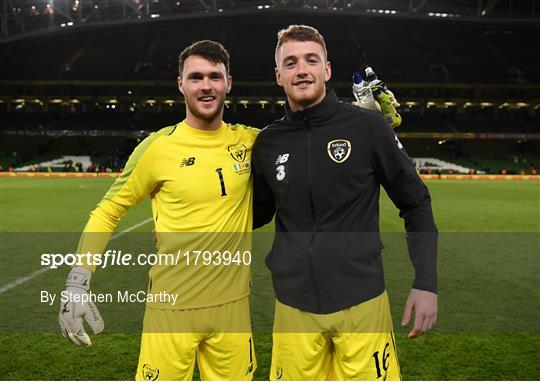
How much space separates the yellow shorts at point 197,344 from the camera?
2.49 metres

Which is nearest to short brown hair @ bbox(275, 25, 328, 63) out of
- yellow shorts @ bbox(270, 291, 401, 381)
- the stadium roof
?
yellow shorts @ bbox(270, 291, 401, 381)

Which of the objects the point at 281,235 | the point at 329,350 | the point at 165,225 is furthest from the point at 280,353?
the point at 165,225

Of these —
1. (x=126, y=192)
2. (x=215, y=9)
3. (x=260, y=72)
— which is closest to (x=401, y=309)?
(x=126, y=192)

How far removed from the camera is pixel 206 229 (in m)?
2.62

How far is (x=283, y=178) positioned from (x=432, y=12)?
141 feet

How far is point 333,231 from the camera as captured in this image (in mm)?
2420

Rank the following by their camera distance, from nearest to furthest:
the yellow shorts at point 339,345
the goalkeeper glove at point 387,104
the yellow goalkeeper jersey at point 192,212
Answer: the yellow shorts at point 339,345, the yellow goalkeeper jersey at point 192,212, the goalkeeper glove at point 387,104

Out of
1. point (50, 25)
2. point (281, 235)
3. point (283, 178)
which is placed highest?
point (50, 25)

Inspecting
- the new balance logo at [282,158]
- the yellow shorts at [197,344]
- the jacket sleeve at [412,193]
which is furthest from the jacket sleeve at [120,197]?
the jacket sleeve at [412,193]

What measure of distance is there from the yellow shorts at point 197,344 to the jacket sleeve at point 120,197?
0.50 m

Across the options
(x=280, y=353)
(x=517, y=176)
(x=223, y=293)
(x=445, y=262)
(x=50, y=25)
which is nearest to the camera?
(x=280, y=353)

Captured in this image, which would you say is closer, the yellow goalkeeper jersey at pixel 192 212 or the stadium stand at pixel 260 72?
the yellow goalkeeper jersey at pixel 192 212

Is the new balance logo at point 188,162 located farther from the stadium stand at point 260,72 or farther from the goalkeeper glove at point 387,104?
the stadium stand at point 260,72

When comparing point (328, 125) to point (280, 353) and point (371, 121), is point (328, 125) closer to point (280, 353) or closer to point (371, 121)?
point (371, 121)
